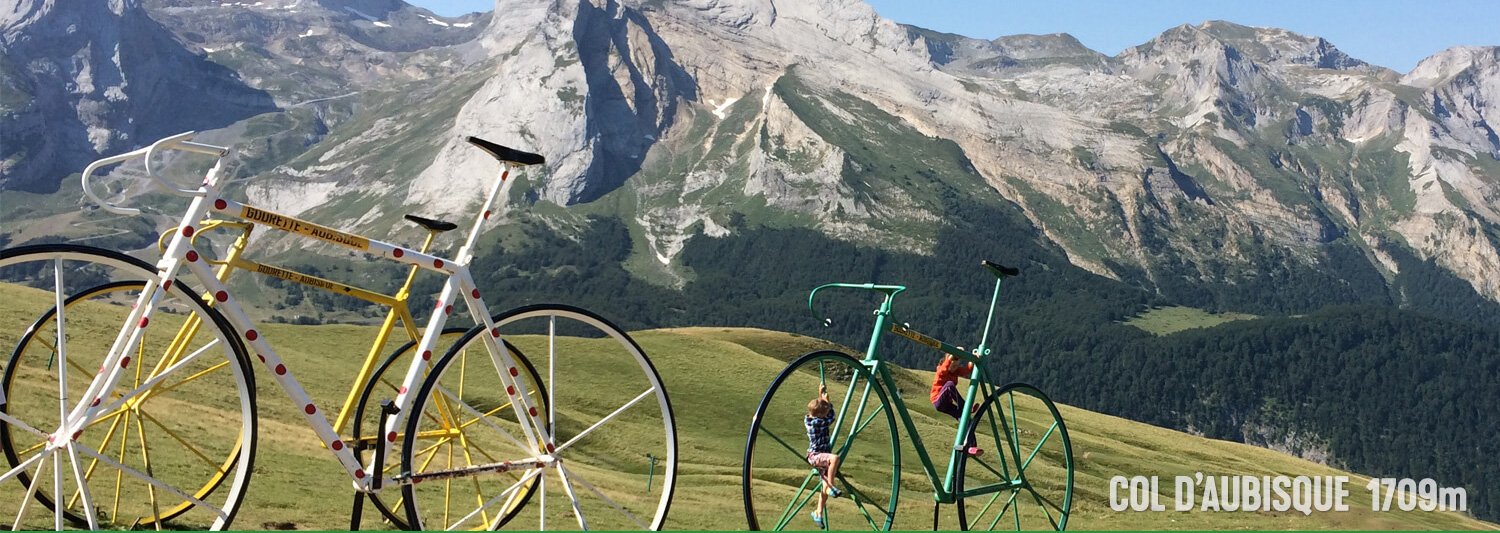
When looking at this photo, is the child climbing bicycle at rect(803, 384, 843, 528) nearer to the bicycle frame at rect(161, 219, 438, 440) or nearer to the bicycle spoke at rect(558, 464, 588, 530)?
the bicycle spoke at rect(558, 464, 588, 530)

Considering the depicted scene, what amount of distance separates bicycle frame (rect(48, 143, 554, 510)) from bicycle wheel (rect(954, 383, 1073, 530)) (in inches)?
263

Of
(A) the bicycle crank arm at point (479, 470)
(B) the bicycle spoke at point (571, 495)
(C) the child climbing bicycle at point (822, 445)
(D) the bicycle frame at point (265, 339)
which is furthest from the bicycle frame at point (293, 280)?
(C) the child climbing bicycle at point (822, 445)

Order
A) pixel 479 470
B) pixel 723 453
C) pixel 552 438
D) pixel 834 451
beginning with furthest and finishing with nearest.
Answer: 1. pixel 723 453
2. pixel 552 438
3. pixel 834 451
4. pixel 479 470

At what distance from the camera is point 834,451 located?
13.3 metres

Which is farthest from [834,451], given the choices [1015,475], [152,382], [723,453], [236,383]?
[723,453]

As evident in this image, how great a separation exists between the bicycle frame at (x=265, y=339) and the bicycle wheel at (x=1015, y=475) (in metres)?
6.69

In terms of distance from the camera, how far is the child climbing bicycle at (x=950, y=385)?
647 inches

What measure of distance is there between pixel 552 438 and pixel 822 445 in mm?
3169

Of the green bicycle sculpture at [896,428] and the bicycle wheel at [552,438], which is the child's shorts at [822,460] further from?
the bicycle wheel at [552,438]

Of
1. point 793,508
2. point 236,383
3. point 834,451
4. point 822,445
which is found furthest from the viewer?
point 822,445

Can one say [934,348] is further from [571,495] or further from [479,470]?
[479,470]

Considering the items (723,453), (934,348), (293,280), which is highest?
(934,348)

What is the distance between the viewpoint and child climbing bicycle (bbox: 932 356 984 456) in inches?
647

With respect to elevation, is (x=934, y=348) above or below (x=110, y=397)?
above
